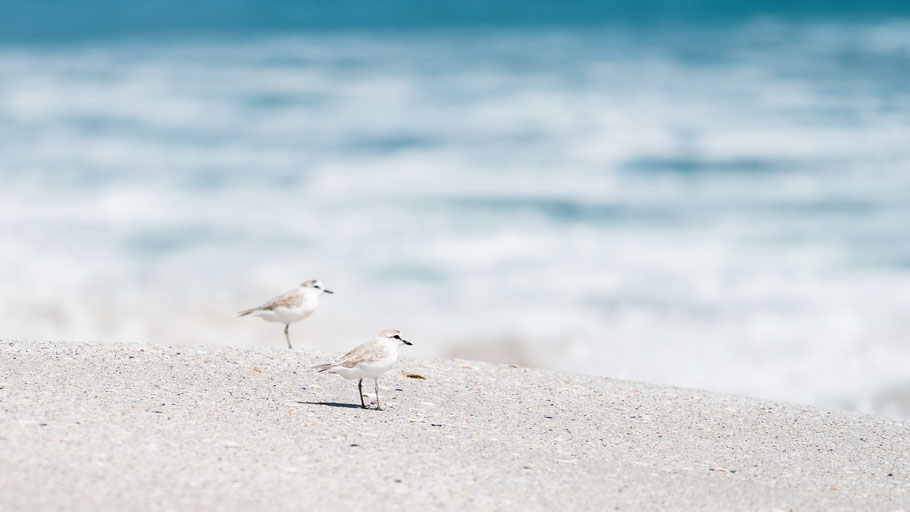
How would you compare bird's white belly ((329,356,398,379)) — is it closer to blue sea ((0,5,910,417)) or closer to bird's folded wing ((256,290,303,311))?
bird's folded wing ((256,290,303,311))

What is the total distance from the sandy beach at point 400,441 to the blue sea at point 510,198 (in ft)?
6.87

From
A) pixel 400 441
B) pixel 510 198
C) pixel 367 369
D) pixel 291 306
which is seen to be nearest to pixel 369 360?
pixel 367 369

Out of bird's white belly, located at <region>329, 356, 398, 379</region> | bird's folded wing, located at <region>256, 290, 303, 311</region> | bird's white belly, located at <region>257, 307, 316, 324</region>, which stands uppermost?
bird's white belly, located at <region>329, 356, 398, 379</region>

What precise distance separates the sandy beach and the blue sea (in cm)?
209

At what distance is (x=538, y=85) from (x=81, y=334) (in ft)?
61.9

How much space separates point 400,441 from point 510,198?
12176mm

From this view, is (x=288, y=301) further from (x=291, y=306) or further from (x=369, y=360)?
(x=369, y=360)

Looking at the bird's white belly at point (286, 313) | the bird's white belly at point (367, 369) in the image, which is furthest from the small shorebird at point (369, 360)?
the bird's white belly at point (286, 313)

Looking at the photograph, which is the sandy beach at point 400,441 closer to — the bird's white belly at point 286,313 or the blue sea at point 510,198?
the bird's white belly at point 286,313

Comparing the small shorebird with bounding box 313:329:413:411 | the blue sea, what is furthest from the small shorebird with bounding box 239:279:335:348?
the small shorebird with bounding box 313:329:413:411

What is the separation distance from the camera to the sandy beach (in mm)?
4074

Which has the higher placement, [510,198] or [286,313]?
[286,313]

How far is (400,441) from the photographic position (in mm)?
4902

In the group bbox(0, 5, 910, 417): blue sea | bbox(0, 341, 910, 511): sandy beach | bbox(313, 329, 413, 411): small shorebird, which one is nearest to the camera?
bbox(0, 341, 910, 511): sandy beach
